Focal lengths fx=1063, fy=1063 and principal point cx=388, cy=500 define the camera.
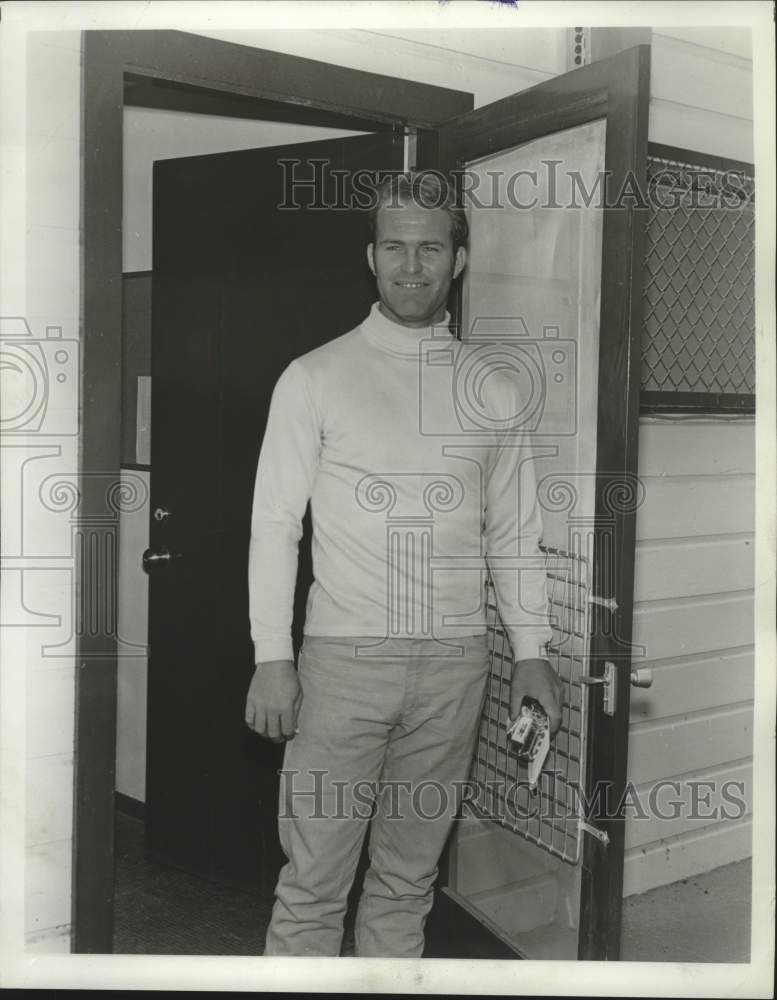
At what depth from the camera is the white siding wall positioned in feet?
9.82

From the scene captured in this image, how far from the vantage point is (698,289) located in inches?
115

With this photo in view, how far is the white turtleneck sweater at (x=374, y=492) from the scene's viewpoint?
2121 mm

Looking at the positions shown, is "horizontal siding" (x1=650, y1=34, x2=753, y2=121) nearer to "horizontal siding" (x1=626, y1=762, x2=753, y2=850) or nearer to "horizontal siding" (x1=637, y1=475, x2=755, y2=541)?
"horizontal siding" (x1=637, y1=475, x2=755, y2=541)

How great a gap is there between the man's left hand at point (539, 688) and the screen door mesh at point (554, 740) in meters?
0.06

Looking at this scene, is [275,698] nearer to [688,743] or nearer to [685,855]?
[688,743]

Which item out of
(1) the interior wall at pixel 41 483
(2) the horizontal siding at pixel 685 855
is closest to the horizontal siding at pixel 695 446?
(2) the horizontal siding at pixel 685 855

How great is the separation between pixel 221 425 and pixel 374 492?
818 millimetres

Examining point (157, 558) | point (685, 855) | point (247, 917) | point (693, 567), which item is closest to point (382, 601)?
point (157, 558)

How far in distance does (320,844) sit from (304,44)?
5.50 ft

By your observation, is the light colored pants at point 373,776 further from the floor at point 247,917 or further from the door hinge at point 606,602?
the floor at point 247,917

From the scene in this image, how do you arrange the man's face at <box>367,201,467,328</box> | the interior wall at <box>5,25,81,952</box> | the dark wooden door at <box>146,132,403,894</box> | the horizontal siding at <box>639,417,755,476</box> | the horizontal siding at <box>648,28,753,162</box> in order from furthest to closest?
the horizontal siding at <box>639,417,755,476</box> → the horizontal siding at <box>648,28,753,162</box> → the dark wooden door at <box>146,132,403,894</box> → the man's face at <box>367,201,467,328</box> → the interior wall at <box>5,25,81,952</box>

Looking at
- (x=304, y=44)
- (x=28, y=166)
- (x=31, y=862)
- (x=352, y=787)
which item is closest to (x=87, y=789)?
(x=31, y=862)

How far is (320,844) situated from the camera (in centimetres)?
215

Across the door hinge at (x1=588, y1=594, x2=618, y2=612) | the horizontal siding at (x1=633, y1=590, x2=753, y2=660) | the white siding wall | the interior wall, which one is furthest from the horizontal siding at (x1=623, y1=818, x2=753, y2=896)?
the interior wall
